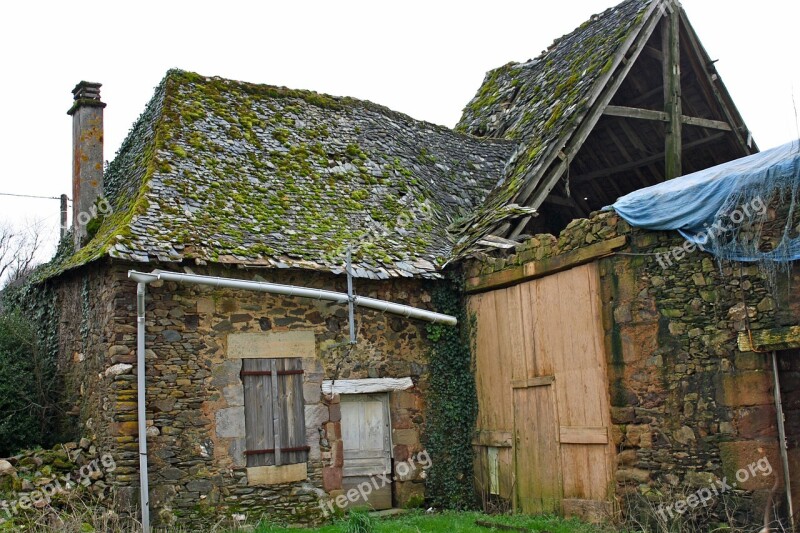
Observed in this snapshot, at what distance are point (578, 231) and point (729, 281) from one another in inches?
82.1

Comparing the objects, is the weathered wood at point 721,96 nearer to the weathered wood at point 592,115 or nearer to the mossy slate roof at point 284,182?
the weathered wood at point 592,115

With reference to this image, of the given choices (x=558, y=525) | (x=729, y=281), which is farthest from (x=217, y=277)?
(x=729, y=281)

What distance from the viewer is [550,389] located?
10086 mm

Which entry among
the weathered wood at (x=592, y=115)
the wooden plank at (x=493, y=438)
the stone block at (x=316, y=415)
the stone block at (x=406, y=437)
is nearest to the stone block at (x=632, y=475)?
the wooden plank at (x=493, y=438)

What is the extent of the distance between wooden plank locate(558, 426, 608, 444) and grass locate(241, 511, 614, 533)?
2.96 ft

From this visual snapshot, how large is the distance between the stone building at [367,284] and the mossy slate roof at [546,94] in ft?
0.22

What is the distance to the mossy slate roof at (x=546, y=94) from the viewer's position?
12.4 m

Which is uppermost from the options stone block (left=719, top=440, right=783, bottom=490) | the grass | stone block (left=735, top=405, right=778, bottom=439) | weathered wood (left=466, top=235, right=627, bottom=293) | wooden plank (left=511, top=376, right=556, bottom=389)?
weathered wood (left=466, top=235, right=627, bottom=293)

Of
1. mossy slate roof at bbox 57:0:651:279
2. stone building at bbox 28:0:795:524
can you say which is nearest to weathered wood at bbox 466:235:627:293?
stone building at bbox 28:0:795:524

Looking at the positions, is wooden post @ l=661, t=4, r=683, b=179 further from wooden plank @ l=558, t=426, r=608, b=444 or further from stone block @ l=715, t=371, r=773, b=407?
stone block @ l=715, t=371, r=773, b=407

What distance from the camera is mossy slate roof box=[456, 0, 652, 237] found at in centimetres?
1237

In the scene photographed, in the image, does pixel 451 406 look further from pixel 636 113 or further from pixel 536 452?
pixel 636 113

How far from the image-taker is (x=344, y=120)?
1430 cm

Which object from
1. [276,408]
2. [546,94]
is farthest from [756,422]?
[546,94]
